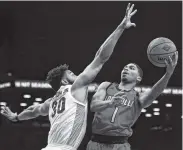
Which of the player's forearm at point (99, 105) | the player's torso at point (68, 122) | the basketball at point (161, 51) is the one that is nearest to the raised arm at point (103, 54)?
the player's torso at point (68, 122)

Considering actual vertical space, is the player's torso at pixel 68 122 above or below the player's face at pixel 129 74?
below

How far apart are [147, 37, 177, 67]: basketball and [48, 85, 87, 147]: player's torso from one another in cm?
137

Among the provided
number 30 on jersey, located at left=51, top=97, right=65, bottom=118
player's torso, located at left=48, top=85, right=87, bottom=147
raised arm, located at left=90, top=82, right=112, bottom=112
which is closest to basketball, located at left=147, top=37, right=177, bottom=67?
raised arm, located at left=90, top=82, right=112, bottom=112

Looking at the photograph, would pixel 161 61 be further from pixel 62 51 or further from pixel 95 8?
pixel 62 51

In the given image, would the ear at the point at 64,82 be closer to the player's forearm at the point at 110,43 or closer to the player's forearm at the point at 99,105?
the player's forearm at the point at 99,105

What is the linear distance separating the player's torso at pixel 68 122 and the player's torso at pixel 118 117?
583 millimetres

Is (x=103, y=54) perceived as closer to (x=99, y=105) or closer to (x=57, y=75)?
(x=99, y=105)

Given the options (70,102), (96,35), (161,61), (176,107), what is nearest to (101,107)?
(70,102)

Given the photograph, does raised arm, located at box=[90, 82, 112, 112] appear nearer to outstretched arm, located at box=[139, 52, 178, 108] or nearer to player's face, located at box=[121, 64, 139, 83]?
player's face, located at box=[121, 64, 139, 83]

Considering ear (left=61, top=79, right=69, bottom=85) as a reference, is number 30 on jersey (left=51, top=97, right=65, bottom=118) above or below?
below

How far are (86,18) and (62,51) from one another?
3.10m

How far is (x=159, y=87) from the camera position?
16.8 ft

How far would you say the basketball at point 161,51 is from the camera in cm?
535

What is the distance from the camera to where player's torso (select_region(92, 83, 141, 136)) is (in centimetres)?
525
